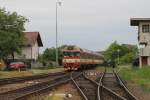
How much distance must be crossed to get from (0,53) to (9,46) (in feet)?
10.6

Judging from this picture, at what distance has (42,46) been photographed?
116 metres

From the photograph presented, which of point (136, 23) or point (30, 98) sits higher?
point (136, 23)

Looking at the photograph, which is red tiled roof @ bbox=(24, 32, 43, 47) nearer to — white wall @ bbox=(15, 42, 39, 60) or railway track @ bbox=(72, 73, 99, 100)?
white wall @ bbox=(15, 42, 39, 60)

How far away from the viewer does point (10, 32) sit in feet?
269

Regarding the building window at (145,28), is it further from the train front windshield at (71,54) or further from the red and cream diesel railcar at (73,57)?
the train front windshield at (71,54)

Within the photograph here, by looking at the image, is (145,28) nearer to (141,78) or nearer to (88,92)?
(141,78)

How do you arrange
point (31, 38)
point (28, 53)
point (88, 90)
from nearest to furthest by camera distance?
point (88, 90) → point (28, 53) → point (31, 38)

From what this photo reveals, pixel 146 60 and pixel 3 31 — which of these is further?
pixel 3 31

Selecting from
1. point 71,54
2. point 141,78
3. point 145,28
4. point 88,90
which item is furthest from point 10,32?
point 88,90

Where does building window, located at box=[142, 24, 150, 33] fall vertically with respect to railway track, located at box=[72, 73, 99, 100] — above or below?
above

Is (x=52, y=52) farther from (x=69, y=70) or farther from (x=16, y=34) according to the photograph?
(x=69, y=70)

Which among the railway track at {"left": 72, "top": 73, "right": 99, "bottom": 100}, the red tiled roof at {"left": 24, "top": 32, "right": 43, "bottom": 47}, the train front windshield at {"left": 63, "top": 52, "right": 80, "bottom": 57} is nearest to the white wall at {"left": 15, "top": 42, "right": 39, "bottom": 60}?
the red tiled roof at {"left": 24, "top": 32, "right": 43, "bottom": 47}

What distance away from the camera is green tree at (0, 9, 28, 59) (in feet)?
260

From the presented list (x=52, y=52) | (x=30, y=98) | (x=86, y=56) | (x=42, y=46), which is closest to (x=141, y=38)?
(x=86, y=56)
